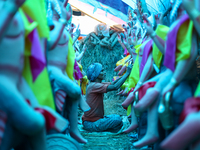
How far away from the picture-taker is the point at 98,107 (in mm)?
3715

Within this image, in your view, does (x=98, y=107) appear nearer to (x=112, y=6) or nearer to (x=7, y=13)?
(x=7, y=13)

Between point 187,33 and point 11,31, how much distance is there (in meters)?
0.98

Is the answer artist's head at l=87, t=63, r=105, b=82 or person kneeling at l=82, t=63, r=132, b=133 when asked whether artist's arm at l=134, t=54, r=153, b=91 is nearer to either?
person kneeling at l=82, t=63, r=132, b=133

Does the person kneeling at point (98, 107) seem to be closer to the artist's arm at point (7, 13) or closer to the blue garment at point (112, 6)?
the artist's arm at point (7, 13)

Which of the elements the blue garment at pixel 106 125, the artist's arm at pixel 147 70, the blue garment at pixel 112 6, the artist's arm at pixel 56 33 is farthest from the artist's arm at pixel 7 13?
the blue garment at pixel 112 6

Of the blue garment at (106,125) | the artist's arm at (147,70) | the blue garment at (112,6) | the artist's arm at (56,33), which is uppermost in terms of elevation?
the artist's arm at (56,33)

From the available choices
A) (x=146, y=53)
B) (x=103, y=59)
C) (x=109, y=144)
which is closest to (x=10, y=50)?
(x=146, y=53)

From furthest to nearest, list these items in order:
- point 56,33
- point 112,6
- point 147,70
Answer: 1. point 112,6
2. point 147,70
3. point 56,33

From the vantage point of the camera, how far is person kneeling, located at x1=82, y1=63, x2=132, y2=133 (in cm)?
350

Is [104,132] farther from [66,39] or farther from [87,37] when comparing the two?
[87,37]

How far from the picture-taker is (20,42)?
110cm

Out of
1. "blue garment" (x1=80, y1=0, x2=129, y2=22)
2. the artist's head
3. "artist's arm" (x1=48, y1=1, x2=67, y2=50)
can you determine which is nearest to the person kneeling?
the artist's head

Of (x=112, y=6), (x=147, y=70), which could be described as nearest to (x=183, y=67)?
(x=147, y=70)

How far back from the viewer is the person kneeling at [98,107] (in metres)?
3.50
